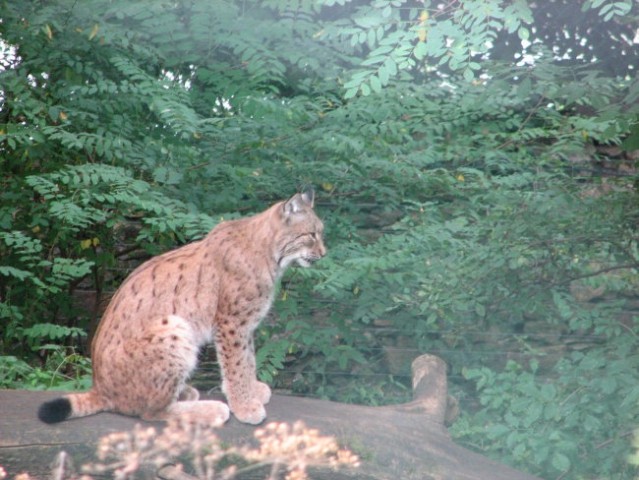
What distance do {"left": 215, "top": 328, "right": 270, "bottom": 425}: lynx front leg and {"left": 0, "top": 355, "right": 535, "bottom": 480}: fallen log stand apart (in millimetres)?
98

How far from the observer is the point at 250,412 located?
13.5ft

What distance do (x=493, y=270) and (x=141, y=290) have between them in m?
2.20

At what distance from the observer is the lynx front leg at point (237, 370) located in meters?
4.15

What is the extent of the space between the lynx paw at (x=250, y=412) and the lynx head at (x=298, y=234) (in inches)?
24.8

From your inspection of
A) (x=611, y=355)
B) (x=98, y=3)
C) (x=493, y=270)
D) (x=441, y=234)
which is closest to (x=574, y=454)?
(x=611, y=355)

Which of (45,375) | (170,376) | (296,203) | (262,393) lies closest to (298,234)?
(296,203)

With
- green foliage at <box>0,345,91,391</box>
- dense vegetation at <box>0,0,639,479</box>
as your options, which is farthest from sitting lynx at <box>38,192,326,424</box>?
green foliage at <box>0,345,91,391</box>

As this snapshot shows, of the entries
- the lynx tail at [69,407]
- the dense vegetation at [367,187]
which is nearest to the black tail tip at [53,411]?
the lynx tail at [69,407]

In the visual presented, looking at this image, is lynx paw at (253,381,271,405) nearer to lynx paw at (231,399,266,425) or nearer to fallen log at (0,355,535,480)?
fallen log at (0,355,535,480)

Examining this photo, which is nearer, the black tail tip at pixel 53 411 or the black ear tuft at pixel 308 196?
the black tail tip at pixel 53 411

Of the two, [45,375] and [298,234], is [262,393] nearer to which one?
[298,234]

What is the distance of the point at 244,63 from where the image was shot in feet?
19.4

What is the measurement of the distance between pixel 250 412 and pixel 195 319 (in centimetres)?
45

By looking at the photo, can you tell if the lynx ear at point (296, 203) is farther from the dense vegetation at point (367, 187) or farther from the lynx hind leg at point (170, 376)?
the lynx hind leg at point (170, 376)
